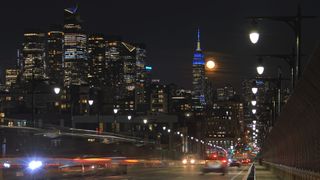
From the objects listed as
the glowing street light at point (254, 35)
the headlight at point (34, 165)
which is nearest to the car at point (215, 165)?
the headlight at point (34, 165)

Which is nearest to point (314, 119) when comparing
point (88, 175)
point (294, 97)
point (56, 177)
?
point (294, 97)

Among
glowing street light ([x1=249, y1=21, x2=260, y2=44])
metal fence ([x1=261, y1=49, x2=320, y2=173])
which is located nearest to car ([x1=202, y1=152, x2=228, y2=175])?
metal fence ([x1=261, y1=49, x2=320, y2=173])

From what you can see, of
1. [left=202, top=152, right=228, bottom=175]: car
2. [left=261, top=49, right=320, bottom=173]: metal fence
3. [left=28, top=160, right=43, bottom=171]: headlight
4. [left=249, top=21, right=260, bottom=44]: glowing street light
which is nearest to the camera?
[left=261, top=49, right=320, bottom=173]: metal fence

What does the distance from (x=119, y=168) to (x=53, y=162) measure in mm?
12001

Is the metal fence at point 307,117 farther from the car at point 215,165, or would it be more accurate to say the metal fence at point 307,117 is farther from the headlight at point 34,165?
the car at point 215,165

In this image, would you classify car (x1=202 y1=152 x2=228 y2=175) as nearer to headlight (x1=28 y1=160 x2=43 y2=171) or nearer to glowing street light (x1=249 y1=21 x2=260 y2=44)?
headlight (x1=28 y1=160 x2=43 y2=171)

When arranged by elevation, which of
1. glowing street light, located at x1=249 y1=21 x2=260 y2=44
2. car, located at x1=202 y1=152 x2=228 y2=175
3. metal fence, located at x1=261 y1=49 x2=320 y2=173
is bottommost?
car, located at x1=202 y1=152 x2=228 y2=175

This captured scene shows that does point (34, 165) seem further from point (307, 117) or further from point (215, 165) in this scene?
point (215, 165)

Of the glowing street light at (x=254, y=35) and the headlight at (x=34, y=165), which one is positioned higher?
the glowing street light at (x=254, y=35)

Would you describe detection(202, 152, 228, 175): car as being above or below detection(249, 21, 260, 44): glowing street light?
below

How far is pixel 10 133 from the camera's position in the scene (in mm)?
71375

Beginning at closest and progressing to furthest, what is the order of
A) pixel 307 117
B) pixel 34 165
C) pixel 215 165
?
pixel 307 117 → pixel 34 165 → pixel 215 165

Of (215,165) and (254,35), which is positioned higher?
(254,35)

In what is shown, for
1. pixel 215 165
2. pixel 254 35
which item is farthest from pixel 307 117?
pixel 215 165
